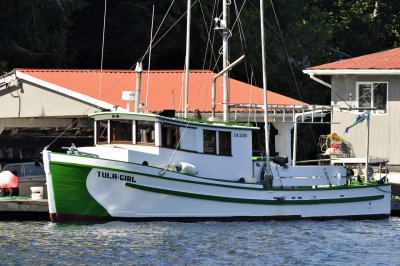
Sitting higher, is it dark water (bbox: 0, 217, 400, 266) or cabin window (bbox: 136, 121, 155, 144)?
cabin window (bbox: 136, 121, 155, 144)

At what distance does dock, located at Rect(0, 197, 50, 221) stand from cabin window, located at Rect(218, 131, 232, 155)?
501 centimetres

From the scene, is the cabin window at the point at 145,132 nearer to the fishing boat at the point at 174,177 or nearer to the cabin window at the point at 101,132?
the fishing boat at the point at 174,177

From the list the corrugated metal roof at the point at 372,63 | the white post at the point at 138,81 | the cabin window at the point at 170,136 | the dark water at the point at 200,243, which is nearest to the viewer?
the dark water at the point at 200,243

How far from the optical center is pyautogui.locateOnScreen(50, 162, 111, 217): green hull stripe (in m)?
36.2

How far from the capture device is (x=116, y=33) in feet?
186

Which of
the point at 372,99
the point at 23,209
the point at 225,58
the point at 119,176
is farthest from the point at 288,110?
the point at 23,209

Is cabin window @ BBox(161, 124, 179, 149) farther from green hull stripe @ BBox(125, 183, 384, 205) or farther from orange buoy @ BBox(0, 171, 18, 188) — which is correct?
orange buoy @ BBox(0, 171, 18, 188)

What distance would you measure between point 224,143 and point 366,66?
10.5 m

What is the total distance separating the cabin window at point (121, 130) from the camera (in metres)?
37.5

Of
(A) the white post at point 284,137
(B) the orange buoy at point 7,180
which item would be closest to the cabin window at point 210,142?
(B) the orange buoy at point 7,180

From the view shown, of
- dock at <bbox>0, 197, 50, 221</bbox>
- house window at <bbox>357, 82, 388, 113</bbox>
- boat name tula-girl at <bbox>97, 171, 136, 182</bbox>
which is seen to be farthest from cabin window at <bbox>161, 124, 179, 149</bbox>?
house window at <bbox>357, 82, 388, 113</bbox>

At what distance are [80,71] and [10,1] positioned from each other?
5.35m

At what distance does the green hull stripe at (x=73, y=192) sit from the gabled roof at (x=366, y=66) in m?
13.4

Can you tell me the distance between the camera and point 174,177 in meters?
36.8
